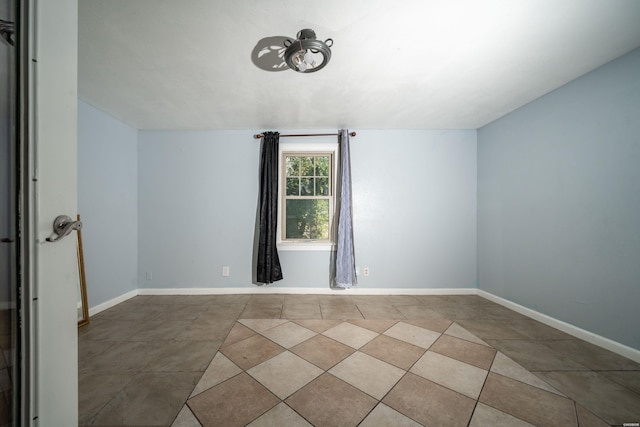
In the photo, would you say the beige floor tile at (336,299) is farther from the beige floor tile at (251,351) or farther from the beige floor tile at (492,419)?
the beige floor tile at (492,419)

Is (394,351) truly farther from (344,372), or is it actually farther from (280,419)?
(280,419)

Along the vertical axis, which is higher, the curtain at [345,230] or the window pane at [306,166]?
the window pane at [306,166]

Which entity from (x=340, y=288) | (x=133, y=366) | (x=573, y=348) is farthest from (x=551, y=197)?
(x=133, y=366)

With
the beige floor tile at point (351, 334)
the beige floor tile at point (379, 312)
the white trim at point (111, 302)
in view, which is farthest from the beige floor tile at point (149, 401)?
the beige floor tile at point (379, 312)

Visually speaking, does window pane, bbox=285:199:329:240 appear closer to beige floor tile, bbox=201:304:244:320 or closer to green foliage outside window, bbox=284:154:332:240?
green foliage outside window, bbox=284:154:332:240

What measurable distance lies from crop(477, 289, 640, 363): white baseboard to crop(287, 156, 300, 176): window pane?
3.27 m

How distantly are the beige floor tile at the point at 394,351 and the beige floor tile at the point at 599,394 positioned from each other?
833 mm

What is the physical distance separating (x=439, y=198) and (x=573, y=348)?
1996 mm

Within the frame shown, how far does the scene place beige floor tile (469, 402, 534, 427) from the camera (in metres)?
1.21

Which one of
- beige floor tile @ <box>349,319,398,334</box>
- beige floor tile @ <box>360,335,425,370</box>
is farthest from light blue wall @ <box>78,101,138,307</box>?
beige floor tile @ <box>360,335,425,370</box>

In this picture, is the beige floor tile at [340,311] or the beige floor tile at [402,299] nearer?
the beige floor tile at [340,311]

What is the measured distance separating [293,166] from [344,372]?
266 centimetres

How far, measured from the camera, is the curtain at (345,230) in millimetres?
3080

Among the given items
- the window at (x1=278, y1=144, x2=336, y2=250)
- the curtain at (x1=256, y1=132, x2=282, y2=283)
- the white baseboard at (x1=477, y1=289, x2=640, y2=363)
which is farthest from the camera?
the window at (x1=278, y1=144, x2=336, y2=250)
